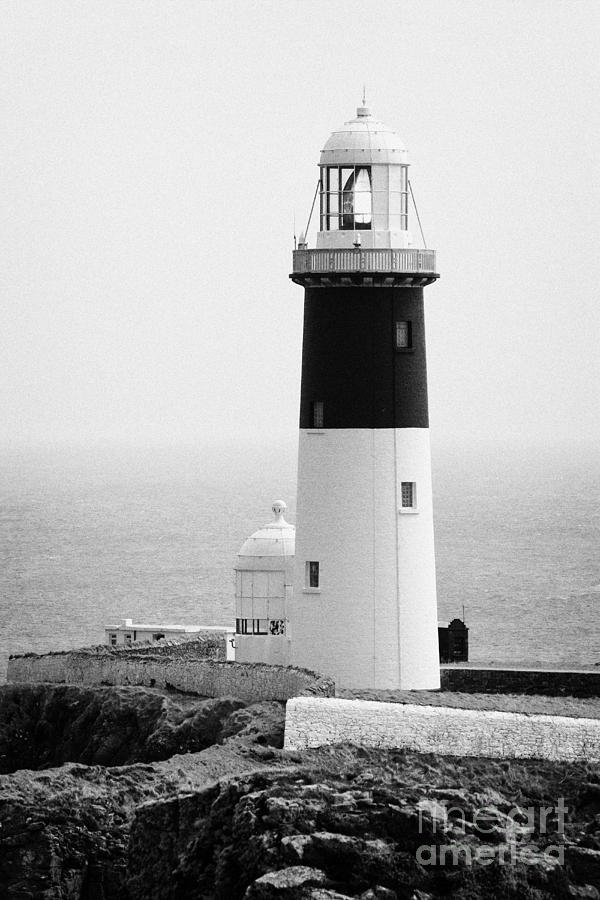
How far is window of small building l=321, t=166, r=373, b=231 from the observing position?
32219mm

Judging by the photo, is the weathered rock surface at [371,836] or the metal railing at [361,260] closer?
the weathered rock surface at [371,836]

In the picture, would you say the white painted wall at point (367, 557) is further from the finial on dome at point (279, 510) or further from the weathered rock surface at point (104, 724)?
the finial on dome at point (279, 510)

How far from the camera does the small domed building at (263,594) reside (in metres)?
34.1

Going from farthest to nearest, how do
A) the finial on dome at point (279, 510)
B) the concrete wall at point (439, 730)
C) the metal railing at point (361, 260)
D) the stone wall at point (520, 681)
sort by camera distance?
the finial on dome at point (279, 510), the stone wall at point (520, 681), the metal railing at point (361, 260), the concrete wall at point (439, 730)

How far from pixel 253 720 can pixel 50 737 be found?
13.7 feet

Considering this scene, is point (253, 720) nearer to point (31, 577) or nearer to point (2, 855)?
point (2, 855)

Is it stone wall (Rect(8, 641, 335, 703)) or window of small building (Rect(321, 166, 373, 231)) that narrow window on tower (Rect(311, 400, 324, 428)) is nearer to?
window of small building (Rect(321, 166, 373, 231))

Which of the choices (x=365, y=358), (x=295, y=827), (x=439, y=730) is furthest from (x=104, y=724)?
(x=295, y=827)

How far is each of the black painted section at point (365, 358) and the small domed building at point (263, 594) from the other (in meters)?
3.27

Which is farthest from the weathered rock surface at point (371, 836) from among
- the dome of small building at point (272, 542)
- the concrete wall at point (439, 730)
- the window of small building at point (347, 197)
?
the window of small building at point (347, 197)

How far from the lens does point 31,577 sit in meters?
86.1

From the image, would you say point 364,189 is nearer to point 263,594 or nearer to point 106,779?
point 263,594

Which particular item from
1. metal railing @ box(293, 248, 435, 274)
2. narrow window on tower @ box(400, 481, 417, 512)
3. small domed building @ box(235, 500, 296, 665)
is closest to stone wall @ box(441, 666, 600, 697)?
small domed building @ box(235, 500, 296, 665)

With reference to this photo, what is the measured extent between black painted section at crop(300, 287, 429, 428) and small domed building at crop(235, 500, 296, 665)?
Result: 129 inches
